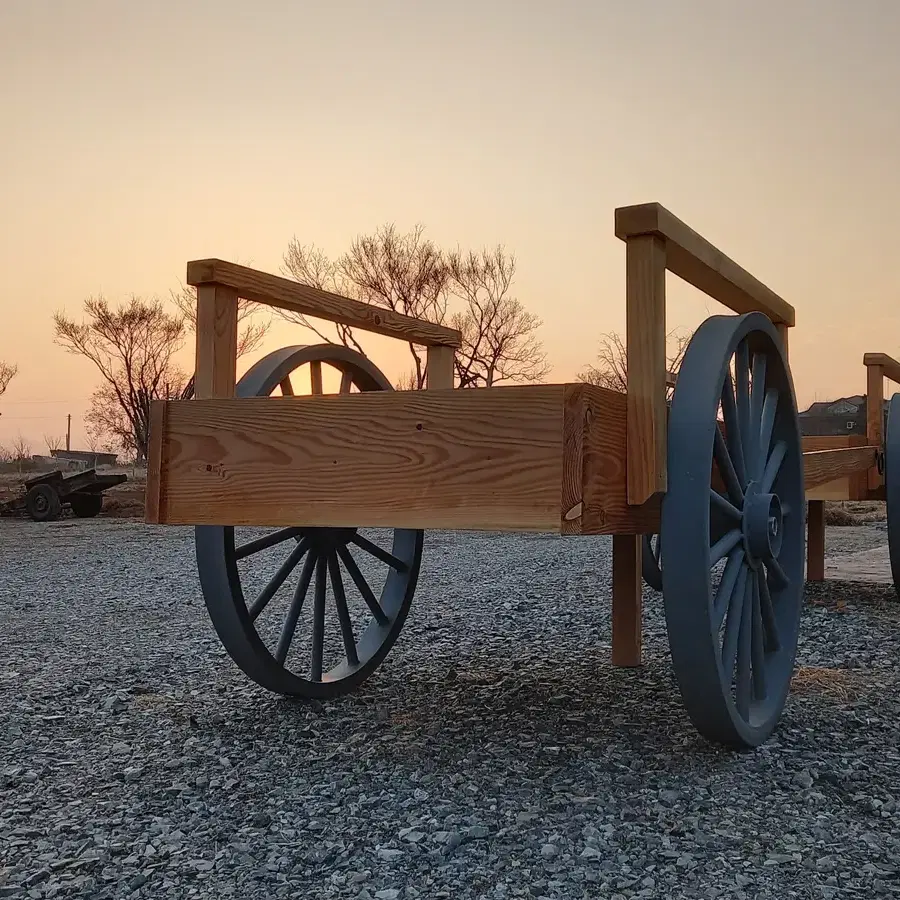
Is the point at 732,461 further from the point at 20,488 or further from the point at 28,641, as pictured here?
the point at 20,488

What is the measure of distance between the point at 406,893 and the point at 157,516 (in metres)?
1.08

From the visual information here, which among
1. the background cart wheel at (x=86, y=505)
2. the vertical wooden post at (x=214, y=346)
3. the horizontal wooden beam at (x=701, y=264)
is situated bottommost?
the background cart wheel at (x=86, y=505)

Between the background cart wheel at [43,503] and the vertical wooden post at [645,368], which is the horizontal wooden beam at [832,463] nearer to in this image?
the vertical wooden post at [645,368]

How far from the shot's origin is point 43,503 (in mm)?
13430

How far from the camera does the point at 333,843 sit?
210cm

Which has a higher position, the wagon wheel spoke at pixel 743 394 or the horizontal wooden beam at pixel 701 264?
the horizontal wooden beam at pixel 701 264

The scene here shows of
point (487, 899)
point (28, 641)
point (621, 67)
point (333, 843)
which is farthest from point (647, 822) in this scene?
point (621, 67)

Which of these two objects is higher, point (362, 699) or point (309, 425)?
point (309, 425)

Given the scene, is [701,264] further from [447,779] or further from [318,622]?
[318,622]

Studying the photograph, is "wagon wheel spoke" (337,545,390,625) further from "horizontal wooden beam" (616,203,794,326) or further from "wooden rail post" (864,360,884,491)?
"wooden rail post" (864,360,884,491)

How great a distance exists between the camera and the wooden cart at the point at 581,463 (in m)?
1.99

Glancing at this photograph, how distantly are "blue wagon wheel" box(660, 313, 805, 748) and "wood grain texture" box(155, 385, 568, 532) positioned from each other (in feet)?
1.16

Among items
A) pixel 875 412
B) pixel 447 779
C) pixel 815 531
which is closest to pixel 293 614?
pixel 447 779

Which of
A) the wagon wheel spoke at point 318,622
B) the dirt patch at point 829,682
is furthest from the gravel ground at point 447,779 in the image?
the wagon wheel spoke at point 318,622
